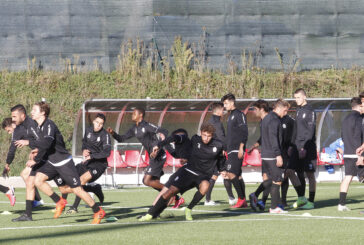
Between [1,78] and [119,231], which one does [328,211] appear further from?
[1,78]

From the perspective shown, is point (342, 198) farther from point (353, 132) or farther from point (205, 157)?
point (205, 157)

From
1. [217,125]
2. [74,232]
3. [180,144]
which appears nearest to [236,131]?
[217,125]

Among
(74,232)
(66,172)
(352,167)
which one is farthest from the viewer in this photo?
(352,167)

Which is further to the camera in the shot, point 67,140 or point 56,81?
point 56,81

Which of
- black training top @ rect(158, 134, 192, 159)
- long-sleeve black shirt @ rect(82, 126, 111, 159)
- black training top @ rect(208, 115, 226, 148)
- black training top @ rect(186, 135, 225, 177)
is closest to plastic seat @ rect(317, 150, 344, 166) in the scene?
black training top @ rect(208, 115, 226, 148)

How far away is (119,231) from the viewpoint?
34.1 ft

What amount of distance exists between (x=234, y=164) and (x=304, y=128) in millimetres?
1523

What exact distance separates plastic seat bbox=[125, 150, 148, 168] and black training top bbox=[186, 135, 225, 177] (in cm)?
1042

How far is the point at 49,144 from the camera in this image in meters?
11.7

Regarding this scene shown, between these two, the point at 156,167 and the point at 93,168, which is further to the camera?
the point at 156,167

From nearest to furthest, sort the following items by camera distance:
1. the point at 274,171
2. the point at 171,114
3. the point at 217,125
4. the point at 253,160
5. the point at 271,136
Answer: the point at 271,136
the point at 274,171
the point at 217,125
the point at 253,160
the point at 171,114

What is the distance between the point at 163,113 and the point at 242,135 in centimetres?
839

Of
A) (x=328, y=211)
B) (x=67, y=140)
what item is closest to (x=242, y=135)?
(x=328, y=211)

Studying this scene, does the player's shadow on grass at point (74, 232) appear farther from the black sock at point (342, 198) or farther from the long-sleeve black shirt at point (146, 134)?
the black sock at point (342, 198)
